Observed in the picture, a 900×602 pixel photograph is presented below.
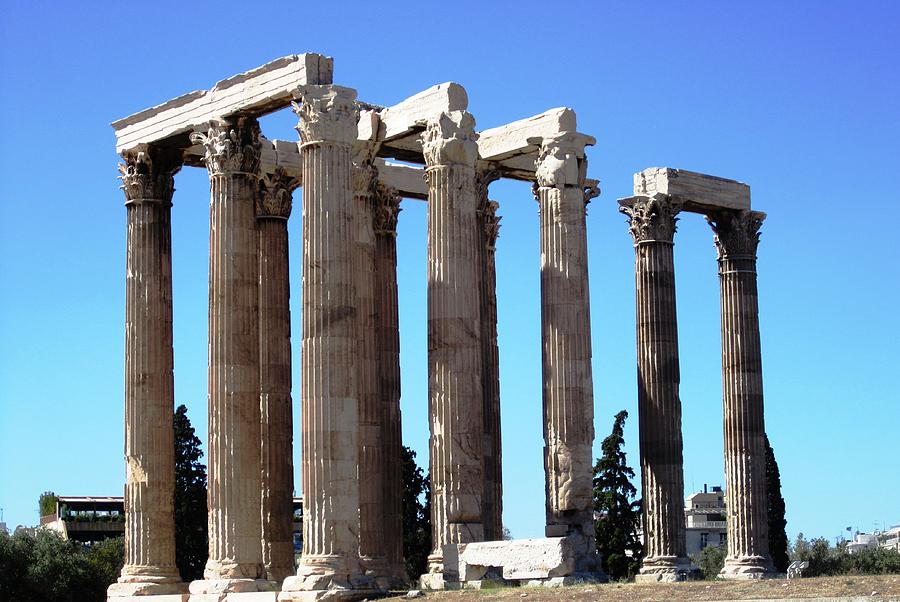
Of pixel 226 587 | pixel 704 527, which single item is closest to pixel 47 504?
pixel 704 527

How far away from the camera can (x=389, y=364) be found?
71062 millimetres

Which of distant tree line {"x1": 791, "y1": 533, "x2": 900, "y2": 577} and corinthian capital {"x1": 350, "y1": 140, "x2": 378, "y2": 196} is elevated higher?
corinthian capital {"x1": 350, "y1": 140, "x2": 378, "y2": 196}

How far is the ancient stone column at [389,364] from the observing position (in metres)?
68.9

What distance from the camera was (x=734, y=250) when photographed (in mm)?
78438

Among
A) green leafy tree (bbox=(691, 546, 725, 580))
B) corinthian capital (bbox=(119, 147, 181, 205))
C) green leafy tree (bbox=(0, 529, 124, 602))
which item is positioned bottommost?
green leafy tree (bbox=(691, 546, 725, 580))

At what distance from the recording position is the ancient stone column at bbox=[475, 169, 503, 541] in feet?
234

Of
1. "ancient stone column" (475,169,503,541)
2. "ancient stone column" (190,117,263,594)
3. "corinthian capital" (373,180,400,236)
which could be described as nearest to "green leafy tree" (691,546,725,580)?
"ancient stone column" (475,169,503,541)

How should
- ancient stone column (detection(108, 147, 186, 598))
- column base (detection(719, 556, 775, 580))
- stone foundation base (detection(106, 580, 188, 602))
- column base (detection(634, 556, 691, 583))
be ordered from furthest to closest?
column base (detection(719, 556, 775, 580)) → column base (detection(634, 556, 691, 583)) → ancient stone column (detection(108, 147, 186, 598)) → stone foundation base (detection(106, 580, 188, 602))

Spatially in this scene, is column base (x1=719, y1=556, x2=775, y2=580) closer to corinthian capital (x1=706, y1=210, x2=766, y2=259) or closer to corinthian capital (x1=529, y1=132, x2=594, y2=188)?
corinthian capital (x1=706, y1=210, x2=766, y2=259)

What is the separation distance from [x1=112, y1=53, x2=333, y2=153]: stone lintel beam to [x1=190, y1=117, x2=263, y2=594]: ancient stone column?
793mm

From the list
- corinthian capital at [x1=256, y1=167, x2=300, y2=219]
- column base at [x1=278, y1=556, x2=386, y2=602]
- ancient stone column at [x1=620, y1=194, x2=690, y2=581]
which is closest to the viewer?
column base at [x1=278, y1=556, x2=386, y2=602]

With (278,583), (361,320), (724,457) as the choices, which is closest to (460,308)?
(361,320)

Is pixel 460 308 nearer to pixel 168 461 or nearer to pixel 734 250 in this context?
pixel 168 461

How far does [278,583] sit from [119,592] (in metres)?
5.51
